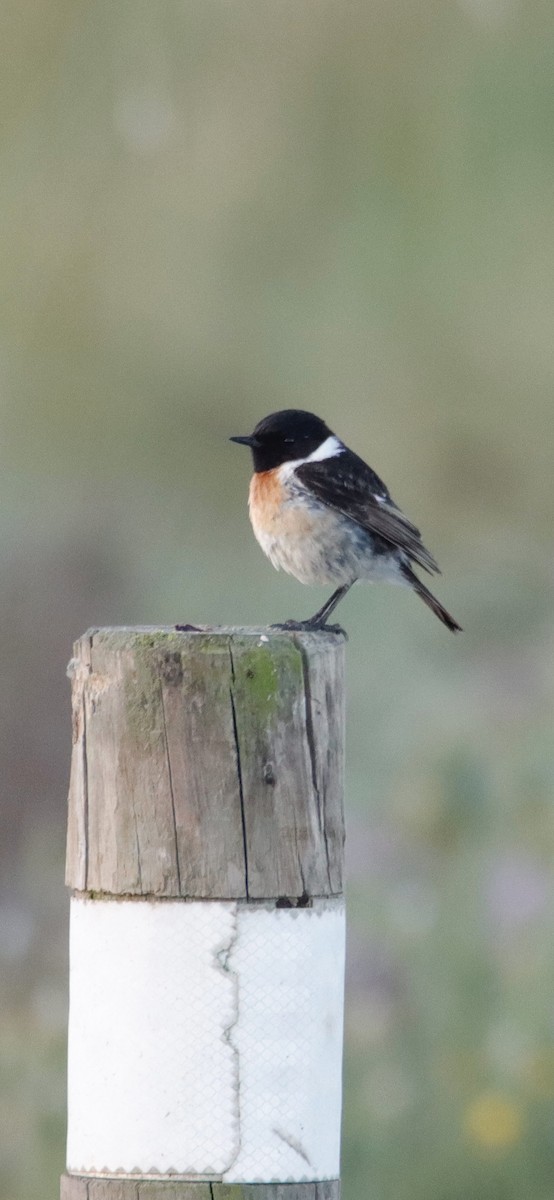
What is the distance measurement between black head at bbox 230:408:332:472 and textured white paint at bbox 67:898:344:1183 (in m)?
3.54

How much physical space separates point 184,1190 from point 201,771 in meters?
0.71

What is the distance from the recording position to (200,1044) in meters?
3.30

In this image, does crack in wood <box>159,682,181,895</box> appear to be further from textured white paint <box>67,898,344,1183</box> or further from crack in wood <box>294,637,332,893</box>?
crack in wood <box>294,637,332,893</box>

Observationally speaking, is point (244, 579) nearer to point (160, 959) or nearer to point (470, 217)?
point (470, 217)

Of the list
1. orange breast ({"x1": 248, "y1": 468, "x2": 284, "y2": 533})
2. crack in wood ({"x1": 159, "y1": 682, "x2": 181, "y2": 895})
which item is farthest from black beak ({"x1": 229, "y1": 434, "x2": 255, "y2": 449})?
crack in wood ({"x1": 159, "y1": 682, "x2": 181, "y2": 895})

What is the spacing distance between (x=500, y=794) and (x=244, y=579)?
11.2 ft

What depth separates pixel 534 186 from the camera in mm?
15625

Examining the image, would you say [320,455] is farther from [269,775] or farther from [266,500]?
[269,775]

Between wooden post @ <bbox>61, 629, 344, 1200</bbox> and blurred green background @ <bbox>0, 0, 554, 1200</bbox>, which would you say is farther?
blurred green background @ <bbox>0, 0, 554, 1200</bbox>

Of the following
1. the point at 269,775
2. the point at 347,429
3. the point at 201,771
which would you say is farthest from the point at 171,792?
the point at 347,429

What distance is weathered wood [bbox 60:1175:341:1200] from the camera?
3.28 metres

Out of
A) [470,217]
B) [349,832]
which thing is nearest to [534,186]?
[470,217]

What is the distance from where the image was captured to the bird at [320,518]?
21.7ft

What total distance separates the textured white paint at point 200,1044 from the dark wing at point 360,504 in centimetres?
331
